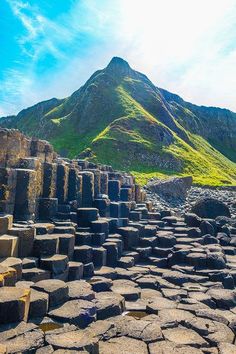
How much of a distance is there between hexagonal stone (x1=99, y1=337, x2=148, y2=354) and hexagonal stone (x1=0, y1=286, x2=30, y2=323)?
1346mm

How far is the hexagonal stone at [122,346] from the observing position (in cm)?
515

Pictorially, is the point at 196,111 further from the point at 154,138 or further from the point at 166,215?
the point at 166,215

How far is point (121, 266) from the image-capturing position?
992 centimetres

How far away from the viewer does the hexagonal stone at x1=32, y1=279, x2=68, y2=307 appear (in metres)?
6.30

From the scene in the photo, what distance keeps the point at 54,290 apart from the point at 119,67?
87.7 metres

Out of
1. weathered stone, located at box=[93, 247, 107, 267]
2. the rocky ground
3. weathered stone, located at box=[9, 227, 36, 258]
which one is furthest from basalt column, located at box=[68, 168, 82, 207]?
the rocky ground

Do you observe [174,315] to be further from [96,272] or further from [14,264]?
[14,264]

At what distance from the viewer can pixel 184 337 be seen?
5.78 metres

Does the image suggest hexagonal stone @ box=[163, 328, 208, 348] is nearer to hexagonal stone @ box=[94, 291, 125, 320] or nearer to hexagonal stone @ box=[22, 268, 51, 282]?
hexagonal stone @ box=[94, 291, 125, 320]

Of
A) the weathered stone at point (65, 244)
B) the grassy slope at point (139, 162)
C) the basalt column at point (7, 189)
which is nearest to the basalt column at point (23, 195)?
the basalt column at point (7, 189)

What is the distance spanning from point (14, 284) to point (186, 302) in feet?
12.3

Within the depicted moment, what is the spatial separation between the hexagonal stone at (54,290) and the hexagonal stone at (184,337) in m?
2.01

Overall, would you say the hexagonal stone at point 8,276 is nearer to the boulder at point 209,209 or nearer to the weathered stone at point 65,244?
the weathered stone at point 65,244

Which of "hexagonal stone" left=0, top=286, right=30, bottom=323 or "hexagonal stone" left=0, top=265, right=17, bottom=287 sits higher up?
"hexagonal stone" left=0, top=265, right=17, bottom=287
